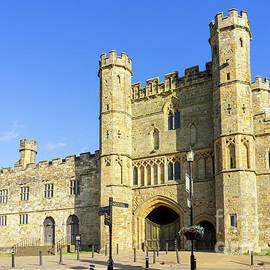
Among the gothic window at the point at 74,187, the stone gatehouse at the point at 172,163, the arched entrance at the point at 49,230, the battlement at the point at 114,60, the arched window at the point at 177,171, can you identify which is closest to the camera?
the stone gatehouse at the point at 172,163

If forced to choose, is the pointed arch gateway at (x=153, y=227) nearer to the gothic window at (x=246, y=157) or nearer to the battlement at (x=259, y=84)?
the gothic window at (x=246, y=157)

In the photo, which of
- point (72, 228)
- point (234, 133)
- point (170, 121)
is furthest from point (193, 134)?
point (72, 228)

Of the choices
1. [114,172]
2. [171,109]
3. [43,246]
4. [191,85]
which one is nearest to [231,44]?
[191,85]

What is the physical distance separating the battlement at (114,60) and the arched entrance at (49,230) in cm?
1367

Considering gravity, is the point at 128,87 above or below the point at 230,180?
above

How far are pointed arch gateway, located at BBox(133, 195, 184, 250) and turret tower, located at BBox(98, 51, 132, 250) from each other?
58 cm

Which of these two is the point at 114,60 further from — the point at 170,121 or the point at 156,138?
the point at 156,138

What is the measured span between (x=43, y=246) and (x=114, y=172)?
28.7 ft

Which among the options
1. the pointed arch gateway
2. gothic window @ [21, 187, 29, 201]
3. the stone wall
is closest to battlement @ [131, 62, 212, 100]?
the stone wall

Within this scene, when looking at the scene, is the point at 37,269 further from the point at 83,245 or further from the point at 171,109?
the point at 171,109

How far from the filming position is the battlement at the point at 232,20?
2662 centimetres

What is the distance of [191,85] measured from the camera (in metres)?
28.9

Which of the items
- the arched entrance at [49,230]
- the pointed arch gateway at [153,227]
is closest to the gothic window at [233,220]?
the pointed arch gateway at [153,227]

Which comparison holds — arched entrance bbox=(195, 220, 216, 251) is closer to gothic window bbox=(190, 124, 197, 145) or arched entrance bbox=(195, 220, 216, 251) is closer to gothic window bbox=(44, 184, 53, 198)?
gothic window bbox=(190, 124, 197, 145)
